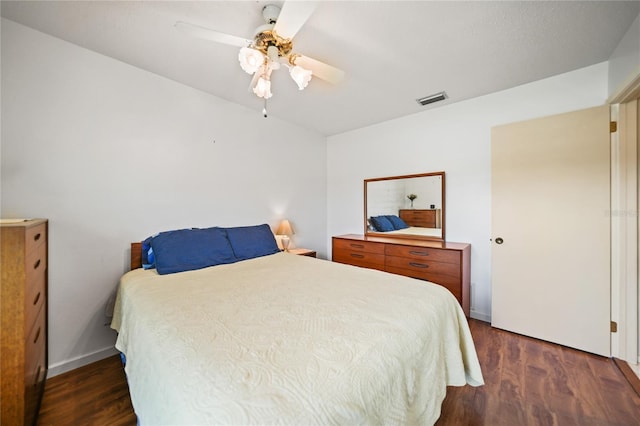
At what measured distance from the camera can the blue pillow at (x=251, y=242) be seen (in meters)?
2.41

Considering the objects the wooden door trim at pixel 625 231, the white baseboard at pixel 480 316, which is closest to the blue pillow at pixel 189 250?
the white baseboard at pixel 480 316

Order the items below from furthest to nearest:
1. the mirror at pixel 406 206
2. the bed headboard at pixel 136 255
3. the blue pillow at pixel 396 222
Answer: the blue pillow at pixel 396 222 < the mirror at pixel 406 206 < the bed headboard at pixel 136 255

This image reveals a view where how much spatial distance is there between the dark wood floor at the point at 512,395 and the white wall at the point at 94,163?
315 mm

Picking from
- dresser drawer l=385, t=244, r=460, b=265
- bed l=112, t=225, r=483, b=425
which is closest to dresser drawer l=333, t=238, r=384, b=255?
dresser drawer l=385, t=244, r=460, b=265

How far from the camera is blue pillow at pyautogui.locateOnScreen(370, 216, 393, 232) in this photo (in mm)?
3444

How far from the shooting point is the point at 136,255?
2.08m

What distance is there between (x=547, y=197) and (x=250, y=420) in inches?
109

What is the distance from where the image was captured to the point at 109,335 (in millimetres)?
1984

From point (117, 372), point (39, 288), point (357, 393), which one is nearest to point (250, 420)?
point (357, 393)

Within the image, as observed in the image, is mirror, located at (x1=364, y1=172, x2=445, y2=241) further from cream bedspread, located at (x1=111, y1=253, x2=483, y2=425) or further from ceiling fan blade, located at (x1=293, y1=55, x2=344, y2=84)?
ceiling fan blade, located at (x1=293, y1=55, x2=344, y2=84)

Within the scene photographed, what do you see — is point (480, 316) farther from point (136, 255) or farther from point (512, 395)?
point (136, 255)

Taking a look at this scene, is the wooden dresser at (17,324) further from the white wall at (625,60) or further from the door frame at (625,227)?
the door frame at (625,227)

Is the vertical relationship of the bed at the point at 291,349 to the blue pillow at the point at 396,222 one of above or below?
below

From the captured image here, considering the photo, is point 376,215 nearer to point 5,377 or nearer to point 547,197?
point 547,197
